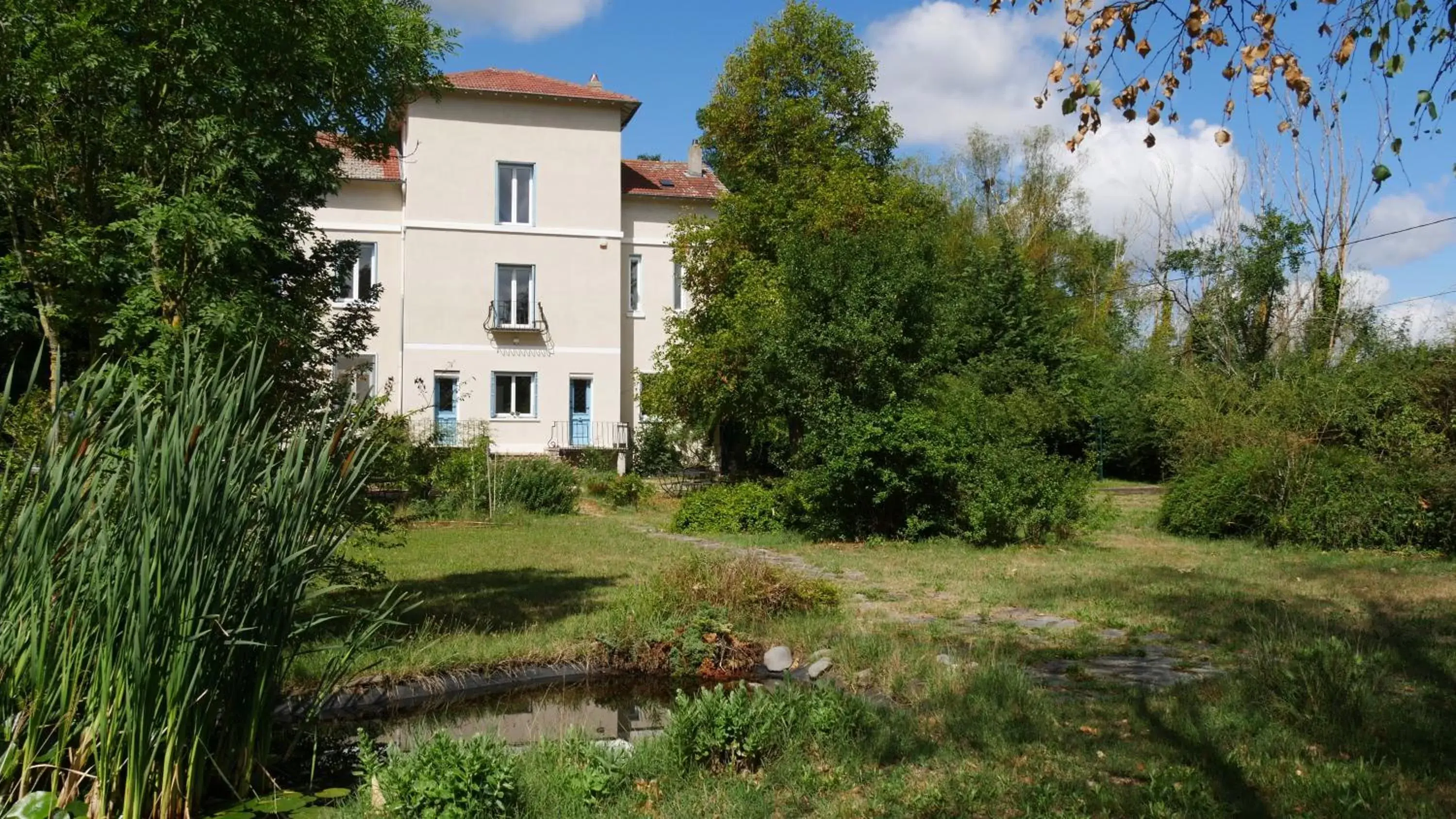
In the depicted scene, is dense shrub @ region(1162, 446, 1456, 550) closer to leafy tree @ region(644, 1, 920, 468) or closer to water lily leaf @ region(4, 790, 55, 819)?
leafy tree @ region(644, 1, 920, 468)

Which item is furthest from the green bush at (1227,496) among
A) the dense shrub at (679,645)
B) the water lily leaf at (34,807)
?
the water lily leaf at (34,807)

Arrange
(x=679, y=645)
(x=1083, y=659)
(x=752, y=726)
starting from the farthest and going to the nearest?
(x=679, y=645) → (x=1083, y=659) → (x=752, y=726)

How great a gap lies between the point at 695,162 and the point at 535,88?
312 inches

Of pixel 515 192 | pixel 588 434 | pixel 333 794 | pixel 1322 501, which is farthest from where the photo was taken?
pixel 588 434

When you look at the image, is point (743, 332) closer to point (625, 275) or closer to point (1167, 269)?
point (625, 275)

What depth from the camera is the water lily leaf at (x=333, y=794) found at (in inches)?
202

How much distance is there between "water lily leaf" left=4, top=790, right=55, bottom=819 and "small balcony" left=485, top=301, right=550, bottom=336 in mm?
27772

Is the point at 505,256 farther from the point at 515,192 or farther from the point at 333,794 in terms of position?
the point at 333,794

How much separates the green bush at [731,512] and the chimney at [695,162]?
67.1ft

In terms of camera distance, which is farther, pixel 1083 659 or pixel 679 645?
pixel 679 645

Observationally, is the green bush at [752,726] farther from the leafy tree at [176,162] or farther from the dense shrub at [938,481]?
the dense shrub at [938,481]

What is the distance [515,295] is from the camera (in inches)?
1254

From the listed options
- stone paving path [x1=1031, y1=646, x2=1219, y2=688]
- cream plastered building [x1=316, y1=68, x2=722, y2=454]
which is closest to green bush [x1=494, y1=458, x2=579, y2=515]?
cream plastered building [x1=316, y1=68, x2=722, y2=454]

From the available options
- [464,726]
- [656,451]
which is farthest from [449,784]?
[656,451]
